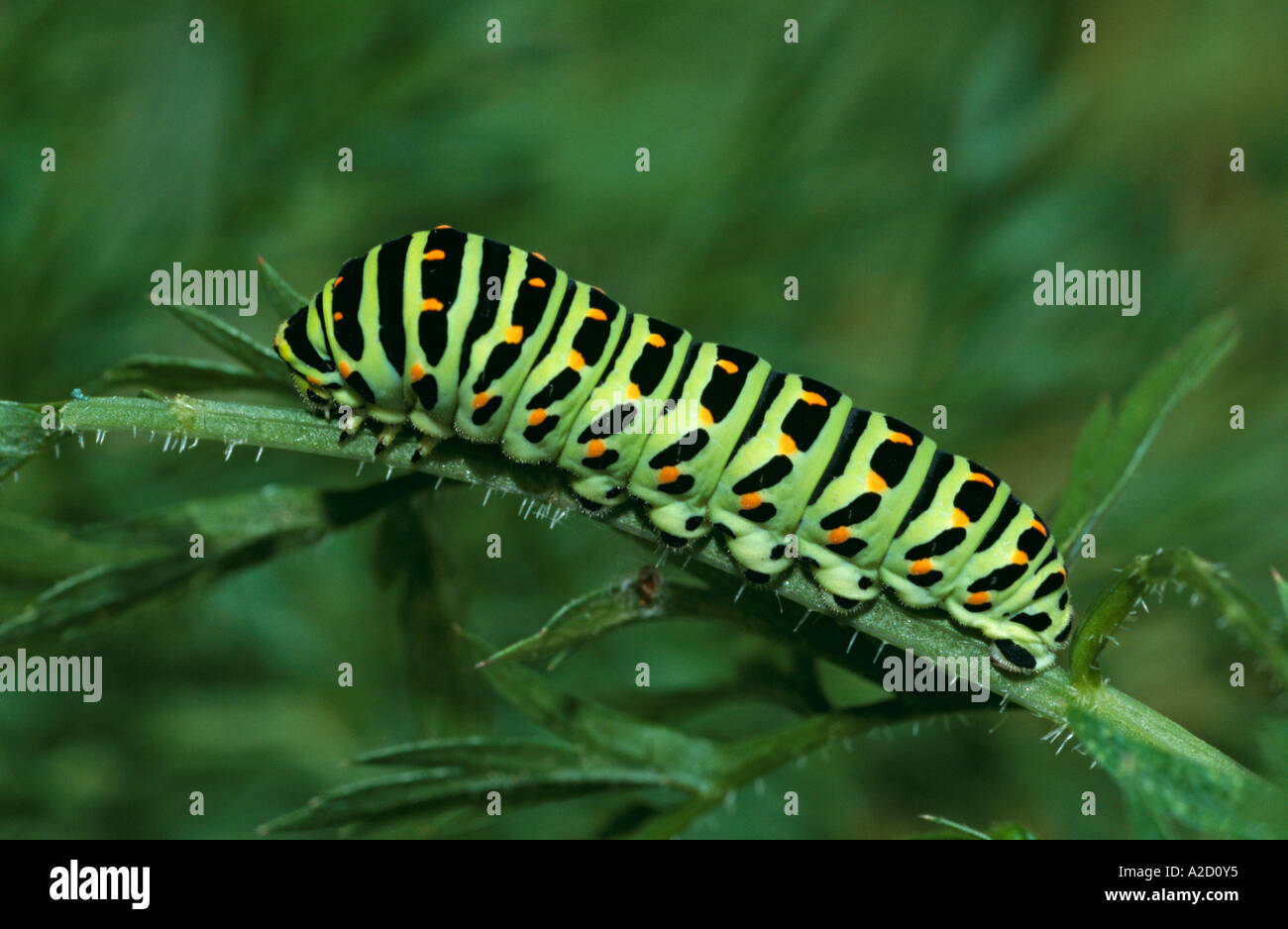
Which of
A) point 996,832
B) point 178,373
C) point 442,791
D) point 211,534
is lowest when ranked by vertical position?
point 996,832

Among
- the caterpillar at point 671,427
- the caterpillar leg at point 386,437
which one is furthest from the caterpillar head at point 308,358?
the caterpillar leg at point 386,437

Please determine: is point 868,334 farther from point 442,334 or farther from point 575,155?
point 442,334

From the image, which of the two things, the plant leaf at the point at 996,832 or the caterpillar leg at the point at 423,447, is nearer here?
the plant leaf at the point at 996,832

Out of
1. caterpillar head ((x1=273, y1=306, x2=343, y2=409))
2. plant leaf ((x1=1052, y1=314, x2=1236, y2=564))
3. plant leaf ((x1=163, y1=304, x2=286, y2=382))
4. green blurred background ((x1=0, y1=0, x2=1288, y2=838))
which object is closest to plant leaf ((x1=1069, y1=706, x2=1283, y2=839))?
plant leaf ((x1=1052, y1=314, x2=1236, y2=564))

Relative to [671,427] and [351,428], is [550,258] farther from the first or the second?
[351,428]

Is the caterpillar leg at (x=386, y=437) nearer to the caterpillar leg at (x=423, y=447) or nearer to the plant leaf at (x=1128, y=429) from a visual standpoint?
the caterpillar leg at (x=423, y=447)

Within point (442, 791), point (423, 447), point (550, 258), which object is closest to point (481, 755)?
point (442, 791)

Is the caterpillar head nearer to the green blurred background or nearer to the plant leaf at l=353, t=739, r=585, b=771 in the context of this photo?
the plant leaf at l=353, t=739, r=585, b=771
